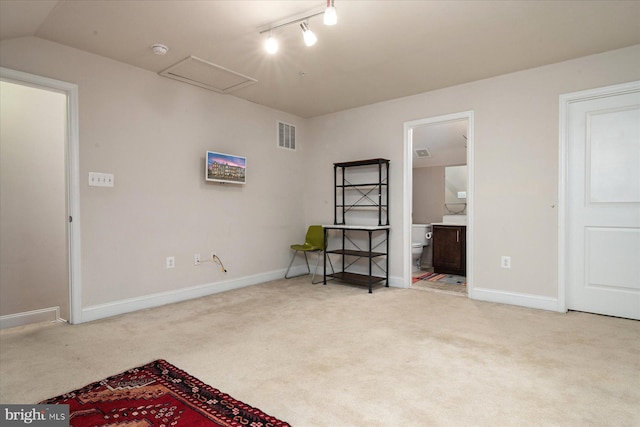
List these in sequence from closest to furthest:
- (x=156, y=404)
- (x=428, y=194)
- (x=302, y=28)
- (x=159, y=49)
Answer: (x=156, y=404) → (x=302, y=28) → (x=159, y=49) → (x=428, y=194)

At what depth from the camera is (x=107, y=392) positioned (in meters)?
1.79

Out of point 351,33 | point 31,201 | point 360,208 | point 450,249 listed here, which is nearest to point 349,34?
point 351,33

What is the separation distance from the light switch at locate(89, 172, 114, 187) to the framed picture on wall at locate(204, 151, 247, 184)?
0.95 m

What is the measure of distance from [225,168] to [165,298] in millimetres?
1564

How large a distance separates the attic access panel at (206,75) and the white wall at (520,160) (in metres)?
2.12

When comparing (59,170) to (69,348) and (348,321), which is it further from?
(348,321)

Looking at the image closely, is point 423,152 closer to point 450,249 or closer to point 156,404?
point 450,249

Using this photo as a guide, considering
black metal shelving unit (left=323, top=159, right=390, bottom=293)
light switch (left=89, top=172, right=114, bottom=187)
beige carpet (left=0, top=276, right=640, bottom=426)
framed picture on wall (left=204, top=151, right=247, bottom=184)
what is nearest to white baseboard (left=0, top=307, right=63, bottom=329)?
beige carpet (left=0, top=276, right=640, bottom=426)

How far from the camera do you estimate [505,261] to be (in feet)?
11.6

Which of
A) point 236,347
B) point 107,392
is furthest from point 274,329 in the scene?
point 107,392

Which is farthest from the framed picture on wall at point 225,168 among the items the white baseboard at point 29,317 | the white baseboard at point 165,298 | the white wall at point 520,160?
the white wall at point 520,160

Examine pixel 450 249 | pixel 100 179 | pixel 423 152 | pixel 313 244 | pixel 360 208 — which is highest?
pixel 423 152

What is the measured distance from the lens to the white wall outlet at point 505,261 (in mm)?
3504

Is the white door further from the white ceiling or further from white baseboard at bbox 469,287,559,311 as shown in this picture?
the white ceiling
